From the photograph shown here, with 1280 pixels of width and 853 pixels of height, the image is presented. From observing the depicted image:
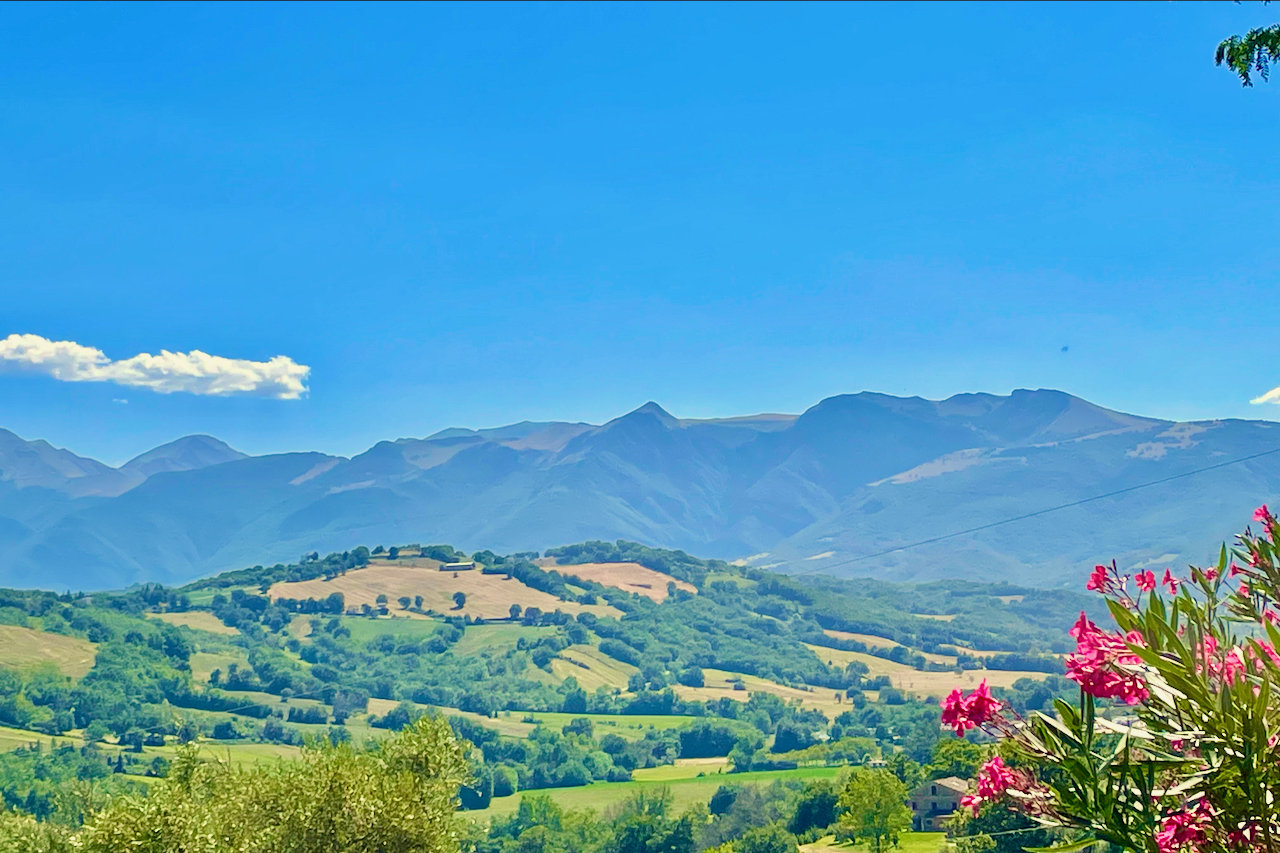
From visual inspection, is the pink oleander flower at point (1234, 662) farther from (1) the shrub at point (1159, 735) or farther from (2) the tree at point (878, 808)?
(2) the tree at point (878, 808)

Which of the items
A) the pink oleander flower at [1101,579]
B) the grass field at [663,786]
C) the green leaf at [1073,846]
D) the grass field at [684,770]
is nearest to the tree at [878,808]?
the grass field at [663,786]

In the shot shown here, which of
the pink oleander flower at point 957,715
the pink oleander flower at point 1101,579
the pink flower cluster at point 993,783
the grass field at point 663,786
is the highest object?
the pink oleander flower at point 1101,579

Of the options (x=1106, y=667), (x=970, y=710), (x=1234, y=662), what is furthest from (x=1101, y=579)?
(x=970, y=710)

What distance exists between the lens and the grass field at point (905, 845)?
79.1 m

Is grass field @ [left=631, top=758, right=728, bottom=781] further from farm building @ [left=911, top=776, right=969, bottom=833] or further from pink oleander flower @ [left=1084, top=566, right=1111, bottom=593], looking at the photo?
pink oleander flower @ [left=1084, top=566, right=1111, bottom=593]

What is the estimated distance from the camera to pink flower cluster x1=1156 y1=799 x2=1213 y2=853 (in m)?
5.94

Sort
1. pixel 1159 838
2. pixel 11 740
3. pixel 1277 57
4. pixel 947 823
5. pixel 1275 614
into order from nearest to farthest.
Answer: pixel 1159 838 → pixel 1275 614 → pixel 1277 57 → pixel 947 823 → pixel 11 740

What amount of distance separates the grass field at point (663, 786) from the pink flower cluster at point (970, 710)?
5257 inches

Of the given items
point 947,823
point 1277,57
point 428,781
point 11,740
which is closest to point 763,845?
point 947,823

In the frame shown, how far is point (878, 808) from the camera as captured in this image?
78.8m

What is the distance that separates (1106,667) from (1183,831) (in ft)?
3.01

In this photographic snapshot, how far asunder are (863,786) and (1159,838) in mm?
78256

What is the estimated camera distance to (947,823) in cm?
6481

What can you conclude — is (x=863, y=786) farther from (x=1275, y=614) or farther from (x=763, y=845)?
(x=1275, y=614)
